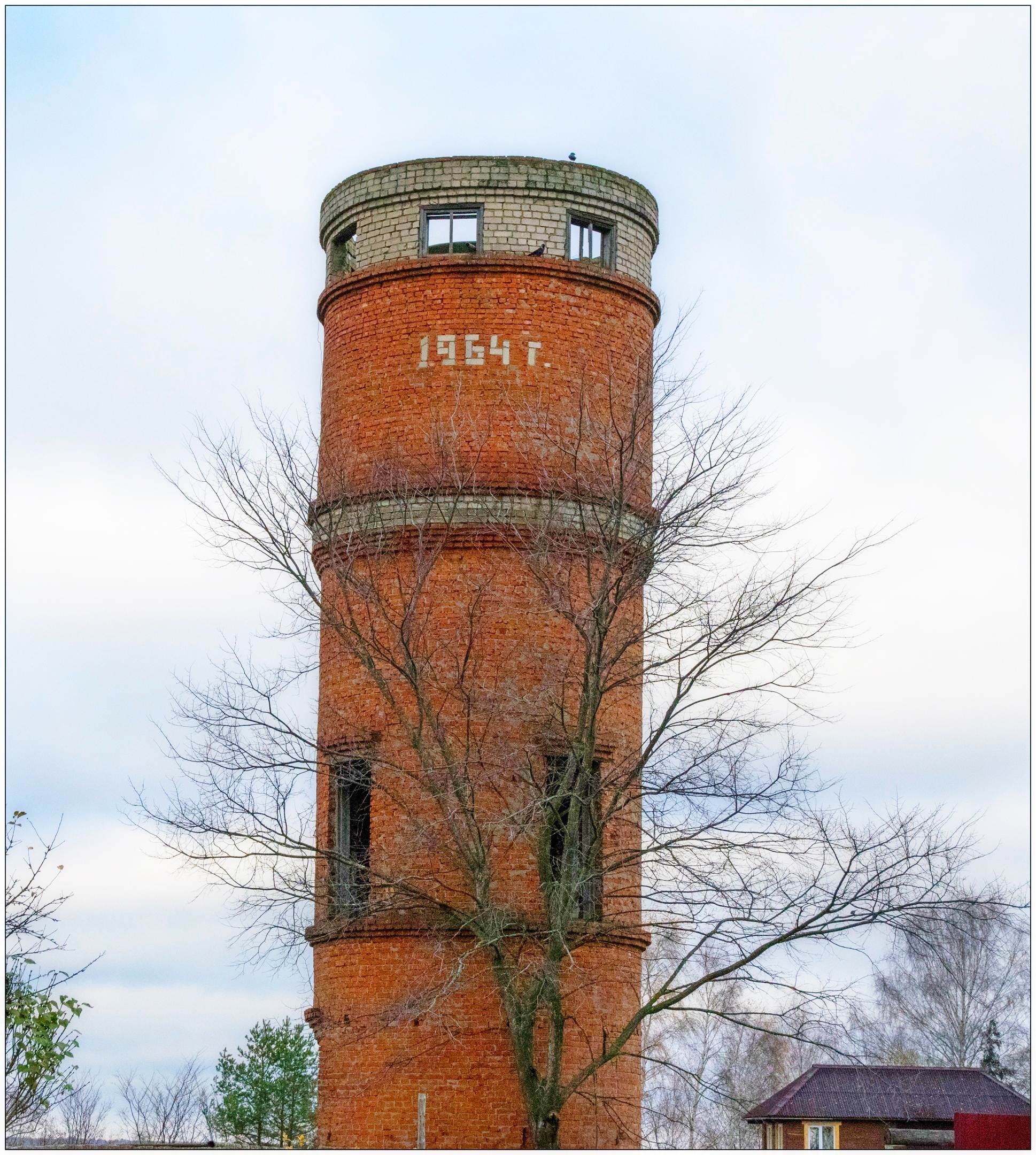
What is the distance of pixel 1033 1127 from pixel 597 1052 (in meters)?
4.25

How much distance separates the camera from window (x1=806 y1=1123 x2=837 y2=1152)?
3155cm

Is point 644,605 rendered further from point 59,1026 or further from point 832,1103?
point 832,1103

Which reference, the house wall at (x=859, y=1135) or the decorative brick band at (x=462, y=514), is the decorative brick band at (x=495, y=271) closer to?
the decorative brick band at (x=462, y=514)

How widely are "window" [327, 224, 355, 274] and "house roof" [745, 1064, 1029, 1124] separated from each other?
55.9 feet

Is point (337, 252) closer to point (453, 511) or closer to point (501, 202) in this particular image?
point (501, 202)

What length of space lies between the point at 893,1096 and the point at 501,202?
770 inches

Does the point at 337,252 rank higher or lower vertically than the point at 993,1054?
higher

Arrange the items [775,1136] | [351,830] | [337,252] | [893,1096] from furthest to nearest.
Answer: [775,1136]
[893,1096]
[337,252]
[351,830]

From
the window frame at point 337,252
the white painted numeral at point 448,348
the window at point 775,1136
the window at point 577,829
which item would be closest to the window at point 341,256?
the window frame at point 337,252

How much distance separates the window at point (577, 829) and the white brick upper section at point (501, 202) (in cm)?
573

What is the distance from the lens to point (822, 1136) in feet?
104

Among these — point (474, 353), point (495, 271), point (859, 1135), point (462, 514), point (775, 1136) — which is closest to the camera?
point (462, 514)

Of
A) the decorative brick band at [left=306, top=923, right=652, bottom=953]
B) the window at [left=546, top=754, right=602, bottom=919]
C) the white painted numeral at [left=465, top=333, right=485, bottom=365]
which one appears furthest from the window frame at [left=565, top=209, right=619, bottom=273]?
the decorative brick band at [left=306, top=923, right=652, bottom=953]

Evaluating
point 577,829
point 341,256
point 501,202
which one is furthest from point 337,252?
point 577,829
